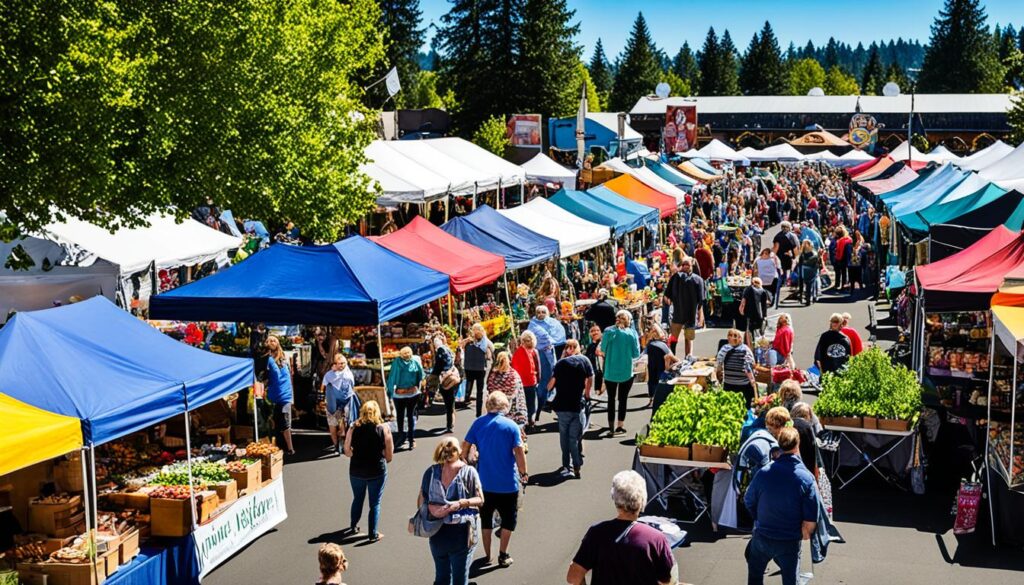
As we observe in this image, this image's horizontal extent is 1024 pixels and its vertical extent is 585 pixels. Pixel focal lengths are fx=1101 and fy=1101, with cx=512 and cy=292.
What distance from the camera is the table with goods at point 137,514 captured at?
796 cm

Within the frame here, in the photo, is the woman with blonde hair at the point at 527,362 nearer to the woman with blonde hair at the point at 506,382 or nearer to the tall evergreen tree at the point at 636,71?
the woman with blonde hair at the point at 506,382

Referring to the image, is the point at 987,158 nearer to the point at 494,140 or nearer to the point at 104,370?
the point at 494,140

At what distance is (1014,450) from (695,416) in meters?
2.65

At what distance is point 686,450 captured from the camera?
9.73 metres

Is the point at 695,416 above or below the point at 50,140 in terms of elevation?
below

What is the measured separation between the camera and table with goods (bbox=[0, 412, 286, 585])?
796cm

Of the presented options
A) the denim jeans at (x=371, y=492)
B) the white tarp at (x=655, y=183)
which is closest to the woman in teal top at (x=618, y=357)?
the denim jeans at (x=371, y=492)

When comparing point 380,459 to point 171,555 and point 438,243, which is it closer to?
point 171,555

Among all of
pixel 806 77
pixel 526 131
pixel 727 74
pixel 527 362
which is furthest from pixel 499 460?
pixel 806 77

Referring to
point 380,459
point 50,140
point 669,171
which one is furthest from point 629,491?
point 669,171

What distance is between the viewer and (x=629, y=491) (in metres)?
5.80

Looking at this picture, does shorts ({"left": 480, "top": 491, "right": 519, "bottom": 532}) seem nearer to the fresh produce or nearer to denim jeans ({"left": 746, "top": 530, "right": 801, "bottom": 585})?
denim jeans ({"left": 746, "top": 530, "right": 801, "bottom": 585})

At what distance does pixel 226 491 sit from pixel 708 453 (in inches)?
164

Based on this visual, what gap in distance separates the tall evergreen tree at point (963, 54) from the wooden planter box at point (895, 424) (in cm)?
11355
